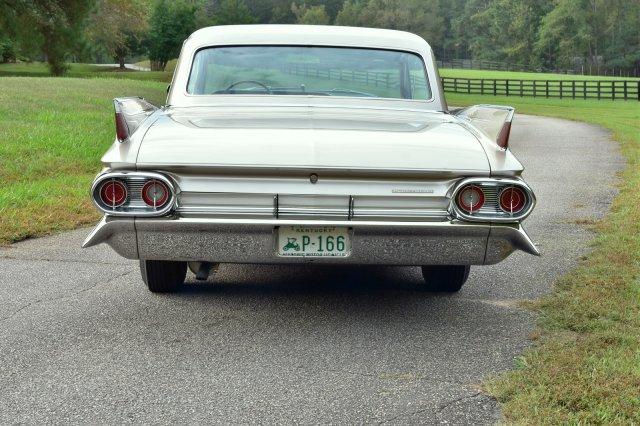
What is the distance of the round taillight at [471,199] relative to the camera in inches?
188

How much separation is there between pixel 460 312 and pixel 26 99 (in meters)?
16.4

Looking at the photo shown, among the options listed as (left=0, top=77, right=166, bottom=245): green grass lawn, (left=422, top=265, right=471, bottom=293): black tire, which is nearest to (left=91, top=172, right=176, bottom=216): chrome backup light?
(left=422, top=265, right=471, bottom=293): black tire

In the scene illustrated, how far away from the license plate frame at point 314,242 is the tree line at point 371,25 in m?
24.8

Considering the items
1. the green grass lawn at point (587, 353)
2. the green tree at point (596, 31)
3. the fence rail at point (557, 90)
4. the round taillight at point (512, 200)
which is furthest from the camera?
the green tree at point (596, 31)

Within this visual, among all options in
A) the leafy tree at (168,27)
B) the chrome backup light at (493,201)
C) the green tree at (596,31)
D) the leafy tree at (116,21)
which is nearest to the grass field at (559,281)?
the chrome backup light at (493,201)

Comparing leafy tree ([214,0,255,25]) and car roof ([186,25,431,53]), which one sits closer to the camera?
car roof ([186,25,431,53])

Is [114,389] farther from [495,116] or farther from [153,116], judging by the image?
[495,116]

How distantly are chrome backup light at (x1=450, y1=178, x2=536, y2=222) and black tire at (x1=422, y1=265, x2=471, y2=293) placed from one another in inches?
38.5

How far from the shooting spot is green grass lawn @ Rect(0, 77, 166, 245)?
8.80 m

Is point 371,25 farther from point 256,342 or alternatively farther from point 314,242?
point 256,342

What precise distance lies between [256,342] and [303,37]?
2.40 metres

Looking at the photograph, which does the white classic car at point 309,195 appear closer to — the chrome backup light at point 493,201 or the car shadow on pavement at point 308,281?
the chrome backup light at point 493,201

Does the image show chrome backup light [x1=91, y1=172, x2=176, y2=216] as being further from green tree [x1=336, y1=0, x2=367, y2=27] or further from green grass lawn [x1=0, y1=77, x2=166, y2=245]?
green tree [x1=336, y1=0, x2=367, y2=27]

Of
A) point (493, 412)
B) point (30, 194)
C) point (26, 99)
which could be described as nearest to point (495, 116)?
point (493, 412)
